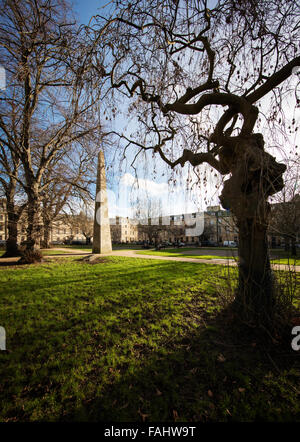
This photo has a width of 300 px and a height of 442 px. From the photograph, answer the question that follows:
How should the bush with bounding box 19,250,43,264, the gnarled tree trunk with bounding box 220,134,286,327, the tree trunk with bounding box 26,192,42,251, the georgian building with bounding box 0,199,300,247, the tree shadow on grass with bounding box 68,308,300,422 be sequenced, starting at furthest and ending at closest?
the bush with bounding box 19,250,43,264, the tree trunk with bounding box 26,192,42,251, the georgian building with bounding box 0,199,300,247, the gnarled tree trunk with bounding box 220,134,286,327, the tree shadow on grass with bounding box 68,308,300,422

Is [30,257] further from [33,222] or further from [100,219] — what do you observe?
[100,219]

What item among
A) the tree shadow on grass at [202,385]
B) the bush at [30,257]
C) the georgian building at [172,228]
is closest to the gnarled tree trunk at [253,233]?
the georgian building at [172,228]

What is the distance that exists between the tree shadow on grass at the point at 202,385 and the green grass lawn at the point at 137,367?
0.01m

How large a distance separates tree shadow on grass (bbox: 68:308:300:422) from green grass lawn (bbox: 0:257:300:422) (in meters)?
0.01

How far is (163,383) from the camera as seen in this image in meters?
2.05

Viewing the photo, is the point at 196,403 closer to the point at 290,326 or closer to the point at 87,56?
the point at 290,326

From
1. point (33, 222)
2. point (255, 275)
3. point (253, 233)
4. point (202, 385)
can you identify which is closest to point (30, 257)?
point (33, 222)

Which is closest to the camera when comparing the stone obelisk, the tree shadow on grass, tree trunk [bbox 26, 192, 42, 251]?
the tree shadow on grass

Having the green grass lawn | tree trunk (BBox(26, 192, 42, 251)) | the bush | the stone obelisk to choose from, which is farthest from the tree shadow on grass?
the stone obelisk

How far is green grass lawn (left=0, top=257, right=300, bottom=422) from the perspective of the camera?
68.6 inches

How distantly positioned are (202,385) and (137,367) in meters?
0.83

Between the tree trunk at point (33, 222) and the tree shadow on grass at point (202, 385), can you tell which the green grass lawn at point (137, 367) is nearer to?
the tree shadow on grass at point (202, 385)

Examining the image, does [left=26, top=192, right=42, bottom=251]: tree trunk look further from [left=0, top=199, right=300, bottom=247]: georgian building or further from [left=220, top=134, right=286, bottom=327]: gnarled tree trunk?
[left=220, top=134, right=286, bottom=327]: gnarled tree trunk
